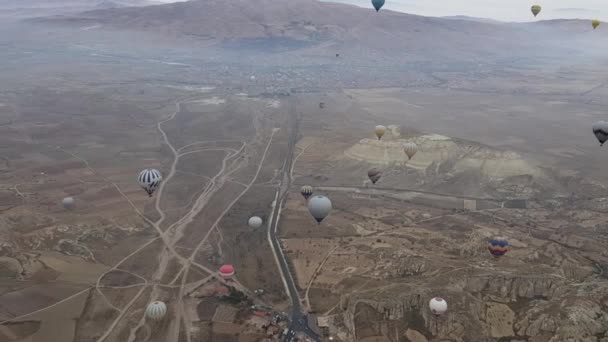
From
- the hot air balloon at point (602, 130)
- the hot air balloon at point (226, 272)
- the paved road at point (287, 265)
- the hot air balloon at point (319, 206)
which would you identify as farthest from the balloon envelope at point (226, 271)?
the hot air balloon at point (602, 130)

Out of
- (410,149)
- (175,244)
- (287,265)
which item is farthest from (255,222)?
(410,149)

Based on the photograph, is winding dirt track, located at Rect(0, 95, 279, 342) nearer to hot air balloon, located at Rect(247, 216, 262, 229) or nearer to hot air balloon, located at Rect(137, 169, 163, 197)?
hot air balloon, located at Rect(247, 216, 262, 229)

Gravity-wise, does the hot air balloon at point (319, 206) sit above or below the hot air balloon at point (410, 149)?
above

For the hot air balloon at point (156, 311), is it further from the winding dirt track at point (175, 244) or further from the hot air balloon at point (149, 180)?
the hot air balloon at point (149, 180)

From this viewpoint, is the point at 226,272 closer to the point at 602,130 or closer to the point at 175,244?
the point at 175,244

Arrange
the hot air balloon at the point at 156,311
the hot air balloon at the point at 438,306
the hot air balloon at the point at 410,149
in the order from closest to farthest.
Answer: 1. the hot air balloon at the point at 438,306
2. the hot air balloon at the point at 156,311
3. the hot air balloon at the point at 410,149

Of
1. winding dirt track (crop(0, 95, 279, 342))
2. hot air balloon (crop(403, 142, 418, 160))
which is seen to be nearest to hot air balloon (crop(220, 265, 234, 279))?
winding dirt track (crop(0, 95, 279, 342))

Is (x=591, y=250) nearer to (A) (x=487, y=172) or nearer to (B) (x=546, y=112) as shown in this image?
(A) (x=487, y=172)
